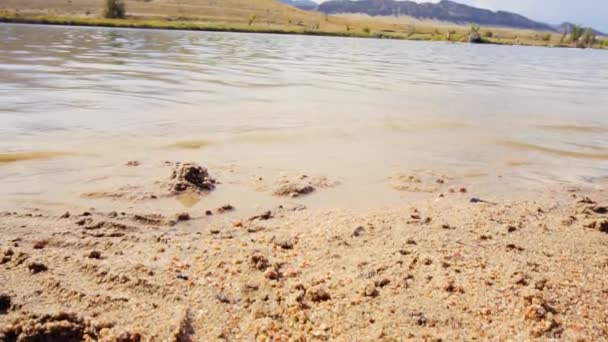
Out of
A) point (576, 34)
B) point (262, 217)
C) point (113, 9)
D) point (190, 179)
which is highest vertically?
point (576, 34)

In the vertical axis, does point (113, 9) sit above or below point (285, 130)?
above

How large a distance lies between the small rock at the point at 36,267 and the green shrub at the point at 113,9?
346 ft

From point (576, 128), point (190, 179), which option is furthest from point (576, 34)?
point (190, 179)

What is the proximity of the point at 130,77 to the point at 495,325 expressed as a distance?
14.0 metres

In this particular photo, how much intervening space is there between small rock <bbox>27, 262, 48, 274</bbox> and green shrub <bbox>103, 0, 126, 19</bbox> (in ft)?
346

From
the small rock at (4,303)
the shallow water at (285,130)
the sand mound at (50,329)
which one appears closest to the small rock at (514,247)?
the shallow water at (285,130)

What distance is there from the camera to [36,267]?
125 inches

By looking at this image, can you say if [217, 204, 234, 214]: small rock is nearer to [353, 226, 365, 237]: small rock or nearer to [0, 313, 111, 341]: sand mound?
[353, 226, 365, 237]: small rock

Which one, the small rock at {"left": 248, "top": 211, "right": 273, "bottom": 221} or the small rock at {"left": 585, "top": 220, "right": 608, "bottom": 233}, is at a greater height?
the small rock at {"left": 585, "top": 220, "right": 608, "bottom": 233}

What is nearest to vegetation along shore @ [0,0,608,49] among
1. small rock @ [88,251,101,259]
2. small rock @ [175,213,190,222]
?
small rock @ [175,213,190,222]

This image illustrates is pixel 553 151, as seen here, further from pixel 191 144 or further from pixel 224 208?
pixel 224 208

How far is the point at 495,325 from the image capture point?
9.54ft

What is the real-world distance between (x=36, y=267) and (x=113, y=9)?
348 ft

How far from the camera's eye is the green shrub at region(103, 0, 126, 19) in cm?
9662
